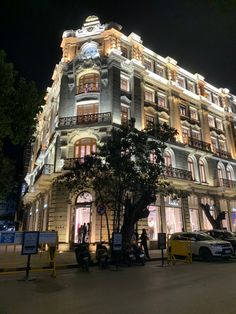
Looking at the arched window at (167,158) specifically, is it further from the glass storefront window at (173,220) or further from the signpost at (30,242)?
the signpost at (30,242)

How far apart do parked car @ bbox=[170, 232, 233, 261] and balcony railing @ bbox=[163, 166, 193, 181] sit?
8246 millimetres

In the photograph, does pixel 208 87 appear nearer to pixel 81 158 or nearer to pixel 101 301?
pixel 81 158

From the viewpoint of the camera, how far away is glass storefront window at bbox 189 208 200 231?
1005 inches

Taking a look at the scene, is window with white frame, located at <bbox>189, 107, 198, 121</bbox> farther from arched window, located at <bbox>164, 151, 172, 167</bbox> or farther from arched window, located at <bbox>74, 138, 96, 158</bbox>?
arched window, located at <bbox>74, 138, 96, 158</bbox>

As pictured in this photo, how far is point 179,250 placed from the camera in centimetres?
1424

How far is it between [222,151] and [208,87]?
838 centimetres

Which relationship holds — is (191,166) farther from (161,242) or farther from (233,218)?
(161,242)

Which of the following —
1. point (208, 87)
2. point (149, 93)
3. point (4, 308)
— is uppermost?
point (208, 87)

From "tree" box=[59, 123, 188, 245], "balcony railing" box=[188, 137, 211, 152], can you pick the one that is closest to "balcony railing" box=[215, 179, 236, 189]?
"balcony railing" box=[188, 137, 211, 152]

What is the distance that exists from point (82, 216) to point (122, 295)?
44.4ft

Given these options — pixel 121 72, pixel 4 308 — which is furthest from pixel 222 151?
pixel 4 308

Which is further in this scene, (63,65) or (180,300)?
(63,65)

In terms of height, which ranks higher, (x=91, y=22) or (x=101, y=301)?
(x=91, y=22)

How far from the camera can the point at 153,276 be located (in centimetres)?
987
